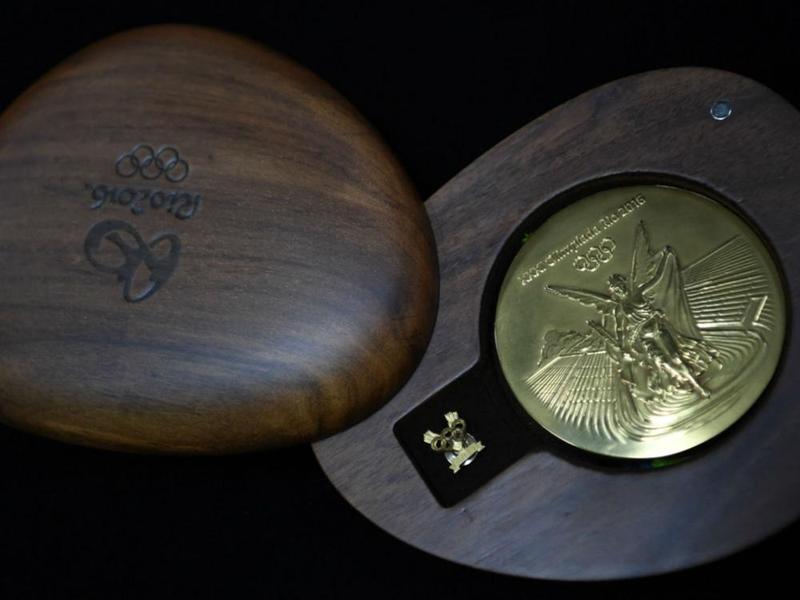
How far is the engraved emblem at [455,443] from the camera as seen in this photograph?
3.61 feet

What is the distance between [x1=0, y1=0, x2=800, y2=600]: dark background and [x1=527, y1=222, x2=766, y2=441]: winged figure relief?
27 centimetres

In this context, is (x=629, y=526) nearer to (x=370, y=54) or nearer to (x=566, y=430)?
(x=566, y=430)

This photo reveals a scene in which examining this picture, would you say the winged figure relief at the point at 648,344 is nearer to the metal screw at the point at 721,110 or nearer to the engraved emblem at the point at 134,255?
the metal screw at the point at 721,110

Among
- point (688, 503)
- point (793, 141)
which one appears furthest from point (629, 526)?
point (793, 141)

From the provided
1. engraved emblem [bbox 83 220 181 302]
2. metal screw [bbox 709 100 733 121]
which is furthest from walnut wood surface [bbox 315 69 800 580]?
engraved emblem [bbox 83 220 181 302]

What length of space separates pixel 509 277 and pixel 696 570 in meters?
0.45

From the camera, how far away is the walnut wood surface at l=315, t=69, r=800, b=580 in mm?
1037

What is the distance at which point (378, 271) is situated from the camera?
1052 mm

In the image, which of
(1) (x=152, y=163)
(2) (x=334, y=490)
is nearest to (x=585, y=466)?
(2) (x=334, y=490)

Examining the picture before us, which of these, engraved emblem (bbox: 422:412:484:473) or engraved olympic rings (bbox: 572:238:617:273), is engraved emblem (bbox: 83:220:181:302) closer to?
engraved emblem (bbox: 422:412:484:473)

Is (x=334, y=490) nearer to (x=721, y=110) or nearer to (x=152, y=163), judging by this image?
(x=152, y=163)

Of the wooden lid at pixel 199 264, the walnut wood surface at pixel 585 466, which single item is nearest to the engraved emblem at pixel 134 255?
the wooden lid at pixel 199 264

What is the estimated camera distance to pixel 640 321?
1086 mm

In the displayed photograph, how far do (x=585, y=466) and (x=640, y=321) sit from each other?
176 millimetres
